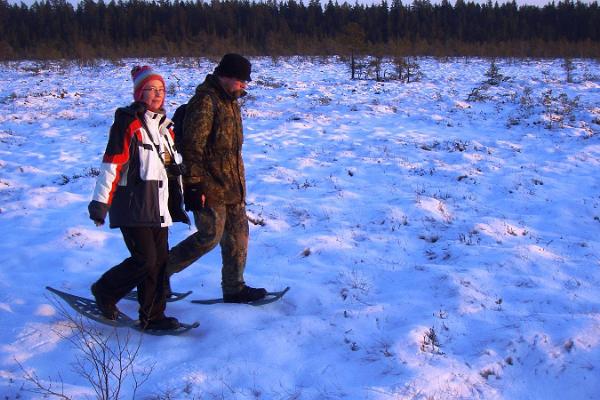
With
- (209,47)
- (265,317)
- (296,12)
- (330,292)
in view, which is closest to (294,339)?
(265,317)

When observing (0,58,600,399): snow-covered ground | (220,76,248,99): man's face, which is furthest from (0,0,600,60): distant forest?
(220,76,248,99): man's face

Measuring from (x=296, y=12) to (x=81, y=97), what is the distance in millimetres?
40312

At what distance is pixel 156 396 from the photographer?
9.68 ft

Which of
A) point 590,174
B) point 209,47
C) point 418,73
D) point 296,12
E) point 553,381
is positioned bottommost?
point 553,381

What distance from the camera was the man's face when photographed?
373cm

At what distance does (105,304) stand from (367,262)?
2.63 meters

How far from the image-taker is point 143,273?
350 centimetres

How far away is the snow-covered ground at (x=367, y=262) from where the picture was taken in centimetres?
324

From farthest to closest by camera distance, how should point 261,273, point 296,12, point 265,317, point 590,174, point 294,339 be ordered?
point 296,12, point 590,174, point 261,273, point 265,317, point 294,339

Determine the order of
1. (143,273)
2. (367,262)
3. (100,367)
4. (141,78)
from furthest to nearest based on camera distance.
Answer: (367,262) < (143,273) < (141,78) < (100,367)

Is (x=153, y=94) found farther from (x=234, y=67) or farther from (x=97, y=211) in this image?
(x=97, y=211)

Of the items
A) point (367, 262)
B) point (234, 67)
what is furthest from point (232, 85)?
point (367, 262)

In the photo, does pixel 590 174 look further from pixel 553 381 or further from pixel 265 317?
pixel 265 317

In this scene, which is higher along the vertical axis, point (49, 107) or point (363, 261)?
point (49, 107)
